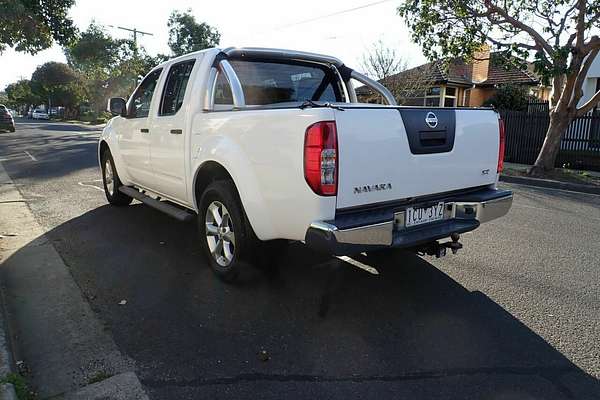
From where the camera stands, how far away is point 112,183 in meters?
7.06

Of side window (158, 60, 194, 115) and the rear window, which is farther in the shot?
side window (158, 60, 194, 115)

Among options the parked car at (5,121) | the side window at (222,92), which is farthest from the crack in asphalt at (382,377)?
the parked car at (5,121)

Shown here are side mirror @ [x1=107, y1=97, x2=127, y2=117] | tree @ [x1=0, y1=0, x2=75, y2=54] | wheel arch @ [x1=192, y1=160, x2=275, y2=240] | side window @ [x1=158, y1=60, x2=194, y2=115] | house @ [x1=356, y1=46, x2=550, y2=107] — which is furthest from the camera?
house @ [x1=356, y1=46, x2=550, y2=107]

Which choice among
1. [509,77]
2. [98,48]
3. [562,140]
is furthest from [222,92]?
[98,48]

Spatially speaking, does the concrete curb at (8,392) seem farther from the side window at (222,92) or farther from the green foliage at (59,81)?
the green foliage at (59,81)

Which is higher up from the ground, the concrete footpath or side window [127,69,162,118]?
side window [127,69,162,118]

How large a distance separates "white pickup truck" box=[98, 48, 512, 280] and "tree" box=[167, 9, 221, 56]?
34.1m

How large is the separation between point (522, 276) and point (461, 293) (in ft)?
2.73

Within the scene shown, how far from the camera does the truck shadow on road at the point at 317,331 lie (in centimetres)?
277

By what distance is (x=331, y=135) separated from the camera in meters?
3.11

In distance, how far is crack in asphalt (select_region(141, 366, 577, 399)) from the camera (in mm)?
2756

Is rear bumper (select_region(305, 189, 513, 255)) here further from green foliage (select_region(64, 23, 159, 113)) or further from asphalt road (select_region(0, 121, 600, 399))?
green foliage (select_region(64, 23, 159, 113))

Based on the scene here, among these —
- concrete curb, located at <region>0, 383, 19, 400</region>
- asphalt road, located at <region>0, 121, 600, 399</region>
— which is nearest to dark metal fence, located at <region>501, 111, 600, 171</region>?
asphalt road, located at <region>0, 121, 600, 399</region>

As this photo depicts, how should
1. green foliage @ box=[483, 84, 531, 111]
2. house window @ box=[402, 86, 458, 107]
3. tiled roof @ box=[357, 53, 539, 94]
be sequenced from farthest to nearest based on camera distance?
house window @ box=[402, 86, 458, 107] < tiled roof @ box=[357, 53, 539, 94] < green foliage @ box=[483, 84, 531, 111]
